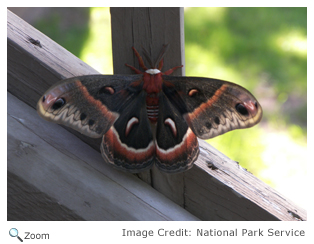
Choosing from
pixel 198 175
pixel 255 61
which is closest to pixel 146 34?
pixel 198 175

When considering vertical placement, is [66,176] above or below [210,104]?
below

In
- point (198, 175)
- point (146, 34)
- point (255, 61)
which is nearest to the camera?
point (146, 34)

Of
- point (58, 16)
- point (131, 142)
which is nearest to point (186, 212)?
point (131, 142)

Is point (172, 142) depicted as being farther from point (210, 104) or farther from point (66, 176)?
point (66, 176)

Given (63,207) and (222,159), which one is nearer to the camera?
(63,207)

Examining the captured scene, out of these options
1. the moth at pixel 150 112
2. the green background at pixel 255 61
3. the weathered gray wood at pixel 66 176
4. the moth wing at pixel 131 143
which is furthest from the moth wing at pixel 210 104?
the green background at pixel 255 61

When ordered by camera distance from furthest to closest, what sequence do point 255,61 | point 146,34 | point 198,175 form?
point 255,61
point 198,175
point 146,34

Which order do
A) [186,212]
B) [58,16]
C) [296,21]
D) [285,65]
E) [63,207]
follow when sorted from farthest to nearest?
[58,16], [296,21], [285,65], [186,212], [63,207]

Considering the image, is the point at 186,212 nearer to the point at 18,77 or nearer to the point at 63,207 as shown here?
the point at 63,207
